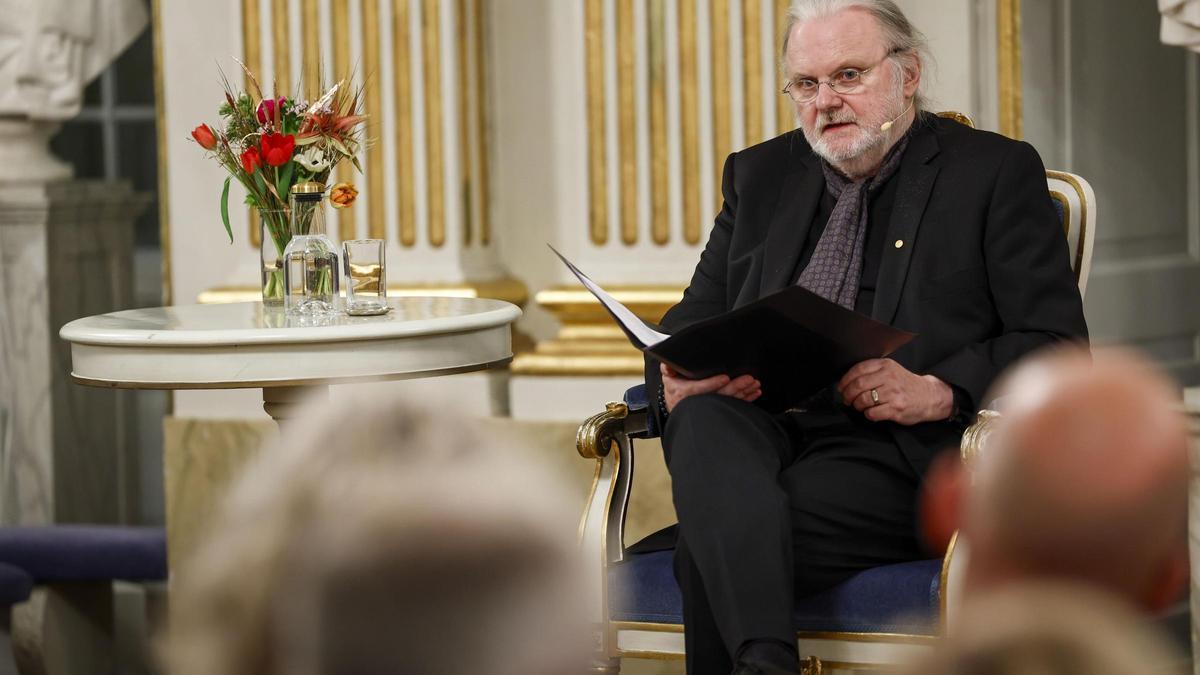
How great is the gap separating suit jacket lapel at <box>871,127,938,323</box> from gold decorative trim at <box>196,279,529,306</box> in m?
1.57

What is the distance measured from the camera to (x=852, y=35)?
270 cm

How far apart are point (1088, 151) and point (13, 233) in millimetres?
2962

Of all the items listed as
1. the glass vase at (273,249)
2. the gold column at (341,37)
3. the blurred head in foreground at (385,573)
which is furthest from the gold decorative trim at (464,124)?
the blurred head in foreground at (385,573)

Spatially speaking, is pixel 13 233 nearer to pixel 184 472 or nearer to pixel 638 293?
→ pixel 184 472

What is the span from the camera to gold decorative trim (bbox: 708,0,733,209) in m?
3.86

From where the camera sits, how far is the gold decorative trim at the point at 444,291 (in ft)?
13.2

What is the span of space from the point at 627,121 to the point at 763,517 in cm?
188

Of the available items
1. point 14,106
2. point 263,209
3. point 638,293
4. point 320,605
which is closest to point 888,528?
point 263,209

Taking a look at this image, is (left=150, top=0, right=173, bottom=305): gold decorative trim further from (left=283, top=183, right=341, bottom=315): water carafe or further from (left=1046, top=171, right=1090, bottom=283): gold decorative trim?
(left=1046, top=171, right=1090, bottom=283): gold decorative trim

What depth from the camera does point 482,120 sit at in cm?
415

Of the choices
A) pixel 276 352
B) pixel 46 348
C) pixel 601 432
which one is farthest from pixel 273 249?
pixel 46 348

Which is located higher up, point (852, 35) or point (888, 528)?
point (852, 35)

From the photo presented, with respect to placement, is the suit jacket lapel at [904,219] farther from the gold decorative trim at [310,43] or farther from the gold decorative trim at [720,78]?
the gold decorative trim at [310,43]

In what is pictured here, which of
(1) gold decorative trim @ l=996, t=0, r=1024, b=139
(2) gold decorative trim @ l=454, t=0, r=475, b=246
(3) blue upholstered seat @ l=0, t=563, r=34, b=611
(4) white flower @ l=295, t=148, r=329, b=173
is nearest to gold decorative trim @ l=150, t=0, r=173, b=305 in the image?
(2) gold decorative trim @ l=454, t=0, r=475, b=246
